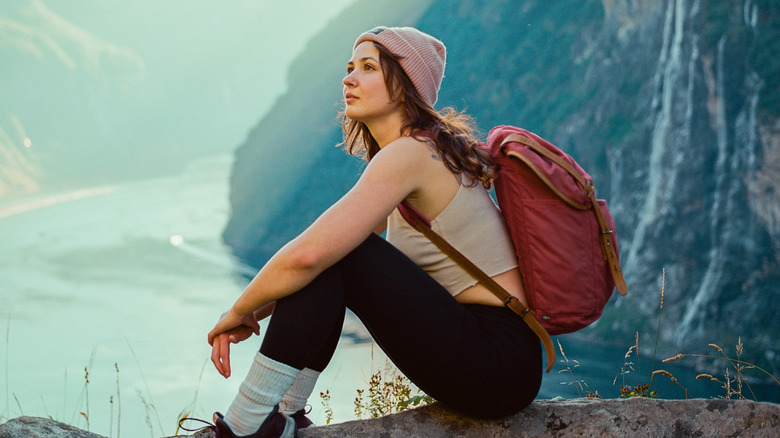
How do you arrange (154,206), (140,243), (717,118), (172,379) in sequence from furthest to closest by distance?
(154,206), (140,243), (717,118), (172,379)

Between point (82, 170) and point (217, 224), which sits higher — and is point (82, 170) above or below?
above

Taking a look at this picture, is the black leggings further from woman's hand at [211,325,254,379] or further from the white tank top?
woman's hand at [211,325,254,379]

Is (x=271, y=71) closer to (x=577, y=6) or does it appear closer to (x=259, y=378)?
(x=577, y=6)

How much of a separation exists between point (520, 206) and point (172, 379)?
41577 millimetres

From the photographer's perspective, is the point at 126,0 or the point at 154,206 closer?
the point at 154,206

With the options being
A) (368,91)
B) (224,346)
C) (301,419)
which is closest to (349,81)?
(368,91)

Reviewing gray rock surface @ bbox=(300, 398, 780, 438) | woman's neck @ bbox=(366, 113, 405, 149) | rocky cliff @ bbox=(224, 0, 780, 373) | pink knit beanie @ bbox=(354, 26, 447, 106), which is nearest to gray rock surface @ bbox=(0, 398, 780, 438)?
gray rock surface @ bbox=(300, 398, 780, 438)

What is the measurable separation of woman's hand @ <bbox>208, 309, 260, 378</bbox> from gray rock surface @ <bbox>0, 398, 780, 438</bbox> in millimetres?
305

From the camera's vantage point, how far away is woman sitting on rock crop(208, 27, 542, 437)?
1707 mm

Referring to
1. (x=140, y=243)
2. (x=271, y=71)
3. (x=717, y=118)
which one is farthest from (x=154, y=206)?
(x=717, y=118)

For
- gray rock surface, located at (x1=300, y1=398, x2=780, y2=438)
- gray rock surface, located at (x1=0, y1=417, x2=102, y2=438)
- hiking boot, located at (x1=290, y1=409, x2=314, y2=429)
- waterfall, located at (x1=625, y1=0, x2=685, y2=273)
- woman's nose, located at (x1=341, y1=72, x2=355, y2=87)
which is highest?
waterfall, located at (x1=625, y1=0, x2=685, y2=273)

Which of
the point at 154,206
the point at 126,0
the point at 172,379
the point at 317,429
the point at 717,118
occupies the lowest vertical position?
the point at 317,429

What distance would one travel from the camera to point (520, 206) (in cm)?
197

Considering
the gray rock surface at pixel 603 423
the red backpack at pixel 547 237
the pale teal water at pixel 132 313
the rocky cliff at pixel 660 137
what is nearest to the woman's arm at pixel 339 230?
the red backpack at pixel 547 237
